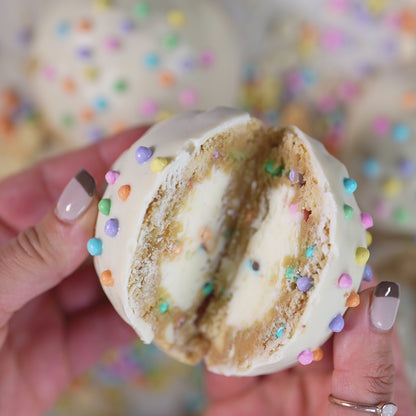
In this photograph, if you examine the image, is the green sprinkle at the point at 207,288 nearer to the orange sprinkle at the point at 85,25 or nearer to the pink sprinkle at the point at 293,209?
the pink sprinkle at the point at 293,209

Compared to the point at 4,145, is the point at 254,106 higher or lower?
lower

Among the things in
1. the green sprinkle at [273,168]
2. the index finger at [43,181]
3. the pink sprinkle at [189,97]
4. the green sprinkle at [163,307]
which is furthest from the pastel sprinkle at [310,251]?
the pink sprinkle at [189,97]

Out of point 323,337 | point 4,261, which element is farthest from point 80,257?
point 323,337

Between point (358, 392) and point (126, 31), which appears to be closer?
point (358, 392)

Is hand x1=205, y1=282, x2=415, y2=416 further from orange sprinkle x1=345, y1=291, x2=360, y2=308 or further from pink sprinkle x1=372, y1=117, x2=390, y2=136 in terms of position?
pink sprinkle x1=372, y1=117, x2=390, y2=136

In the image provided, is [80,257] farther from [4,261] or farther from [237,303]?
[237,303]

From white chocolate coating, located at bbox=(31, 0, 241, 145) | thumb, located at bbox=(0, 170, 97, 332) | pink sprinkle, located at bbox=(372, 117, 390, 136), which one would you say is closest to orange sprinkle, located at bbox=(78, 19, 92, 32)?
white chocolate coating, located at bbox=(31, 0, 241, 145)
